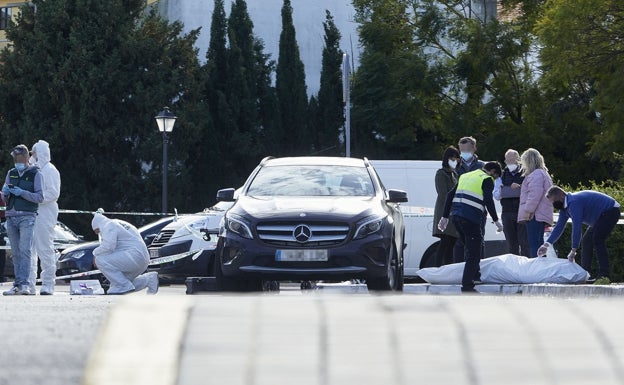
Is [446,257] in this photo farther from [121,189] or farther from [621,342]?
[121,189]

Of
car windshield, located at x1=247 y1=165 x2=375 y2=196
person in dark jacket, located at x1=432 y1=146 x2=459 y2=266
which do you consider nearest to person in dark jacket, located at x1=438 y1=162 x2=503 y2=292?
car windshield, located at x1=247 y1=165 x2=375 y2=196

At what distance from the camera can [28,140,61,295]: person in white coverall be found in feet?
53.8

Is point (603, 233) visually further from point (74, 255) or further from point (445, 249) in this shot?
point (74, 255)

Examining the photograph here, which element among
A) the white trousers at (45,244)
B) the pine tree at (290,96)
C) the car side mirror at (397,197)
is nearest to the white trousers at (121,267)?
the white trousers at (45,244)

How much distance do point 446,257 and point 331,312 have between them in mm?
15560

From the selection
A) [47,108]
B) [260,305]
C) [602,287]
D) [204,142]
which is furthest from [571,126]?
[260,305]

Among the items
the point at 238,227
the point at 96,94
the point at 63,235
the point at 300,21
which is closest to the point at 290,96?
the point at 300,21

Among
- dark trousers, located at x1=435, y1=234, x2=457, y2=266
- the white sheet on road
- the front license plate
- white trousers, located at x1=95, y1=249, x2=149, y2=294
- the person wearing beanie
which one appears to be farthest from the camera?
dark trousers, located at x1=435, y1=234, x2=457, y2=266

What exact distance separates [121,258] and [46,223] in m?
0.96

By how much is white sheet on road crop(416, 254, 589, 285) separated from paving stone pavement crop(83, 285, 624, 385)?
1330cm

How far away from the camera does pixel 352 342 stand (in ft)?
6.86

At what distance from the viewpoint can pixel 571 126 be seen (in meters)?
43.3

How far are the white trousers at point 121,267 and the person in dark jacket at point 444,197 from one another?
3.59 meters

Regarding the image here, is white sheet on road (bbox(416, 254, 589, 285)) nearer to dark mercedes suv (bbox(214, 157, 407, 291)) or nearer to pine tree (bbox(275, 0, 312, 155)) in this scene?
dark mercedes suv (bbox(214, 157, 407, 291))
